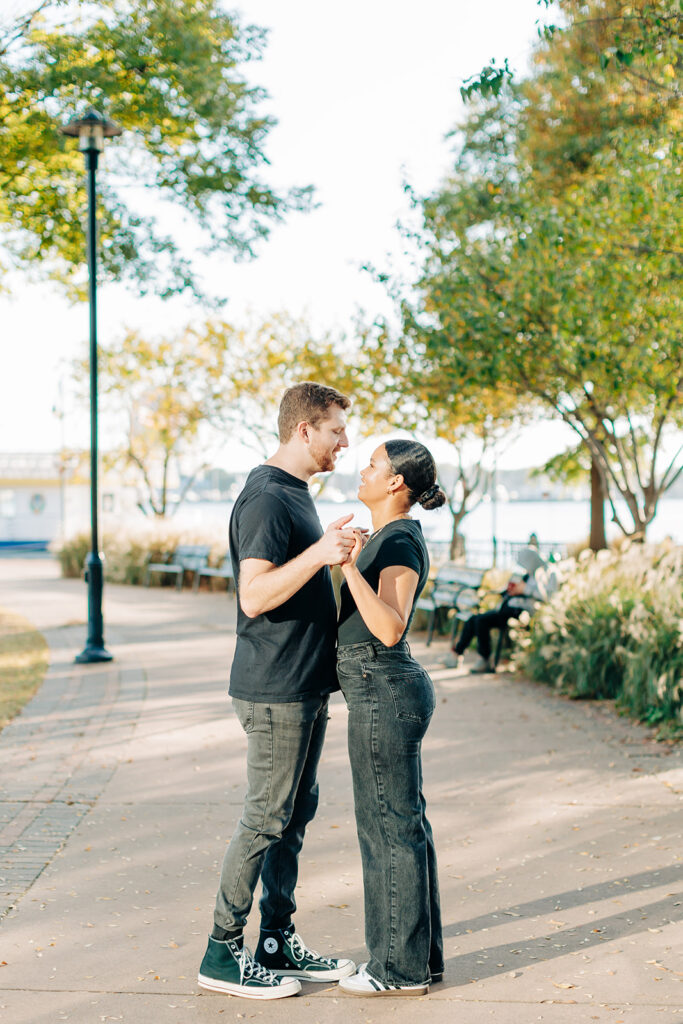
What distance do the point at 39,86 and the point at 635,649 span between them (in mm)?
8374

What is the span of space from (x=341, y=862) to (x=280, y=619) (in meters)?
1.88

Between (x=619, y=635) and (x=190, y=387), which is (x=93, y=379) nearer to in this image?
(x=619, y=635)

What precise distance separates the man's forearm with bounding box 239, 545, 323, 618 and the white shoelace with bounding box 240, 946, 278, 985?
1.15 meters

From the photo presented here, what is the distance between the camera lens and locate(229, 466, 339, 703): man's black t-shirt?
135 inches

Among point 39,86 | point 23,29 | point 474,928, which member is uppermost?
point 23,29

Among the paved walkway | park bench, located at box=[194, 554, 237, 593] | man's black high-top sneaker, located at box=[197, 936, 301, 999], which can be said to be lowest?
the paved walkway

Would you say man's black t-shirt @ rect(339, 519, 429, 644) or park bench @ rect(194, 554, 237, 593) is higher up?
man's black t-shirt @ rect(339, 519, 429, 644)

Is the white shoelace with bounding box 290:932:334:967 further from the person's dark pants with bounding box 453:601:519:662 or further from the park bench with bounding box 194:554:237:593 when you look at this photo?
the park bench with bounding box 194:554:237:593

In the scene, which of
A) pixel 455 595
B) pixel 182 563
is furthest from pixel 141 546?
pixel 455 595

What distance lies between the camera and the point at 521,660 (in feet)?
33.6

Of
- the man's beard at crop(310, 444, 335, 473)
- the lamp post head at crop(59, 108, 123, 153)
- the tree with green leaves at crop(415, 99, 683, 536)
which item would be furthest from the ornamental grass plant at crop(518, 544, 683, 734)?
the lamp post head at crop(59, 108, 123, 153)

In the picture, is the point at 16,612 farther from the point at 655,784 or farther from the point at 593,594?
the point at 655,784

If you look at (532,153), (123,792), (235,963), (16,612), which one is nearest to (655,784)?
(123,792)

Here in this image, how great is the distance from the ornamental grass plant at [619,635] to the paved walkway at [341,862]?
0.96 feet
